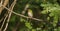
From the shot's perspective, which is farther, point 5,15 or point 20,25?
point 20,25

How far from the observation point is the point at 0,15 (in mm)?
1269

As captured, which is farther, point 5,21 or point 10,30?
point 10,30

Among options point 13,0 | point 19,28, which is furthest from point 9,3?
point 19,28

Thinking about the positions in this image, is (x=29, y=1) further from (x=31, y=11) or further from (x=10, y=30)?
(x=10, y=30)

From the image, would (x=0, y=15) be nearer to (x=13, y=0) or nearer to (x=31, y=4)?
(x=13, y=0)

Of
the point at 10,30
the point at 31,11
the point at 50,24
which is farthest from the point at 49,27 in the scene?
the point at 10,30

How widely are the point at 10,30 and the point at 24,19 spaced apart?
0.60 ft

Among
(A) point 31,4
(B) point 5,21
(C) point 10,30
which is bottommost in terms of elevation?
(C) point 10,30

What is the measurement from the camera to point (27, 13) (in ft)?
4.38

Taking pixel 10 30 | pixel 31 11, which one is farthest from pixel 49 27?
pixel 10 30

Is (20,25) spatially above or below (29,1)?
below

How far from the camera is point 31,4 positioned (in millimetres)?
1339

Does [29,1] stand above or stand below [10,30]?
above

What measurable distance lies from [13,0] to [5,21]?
193 millimetres
